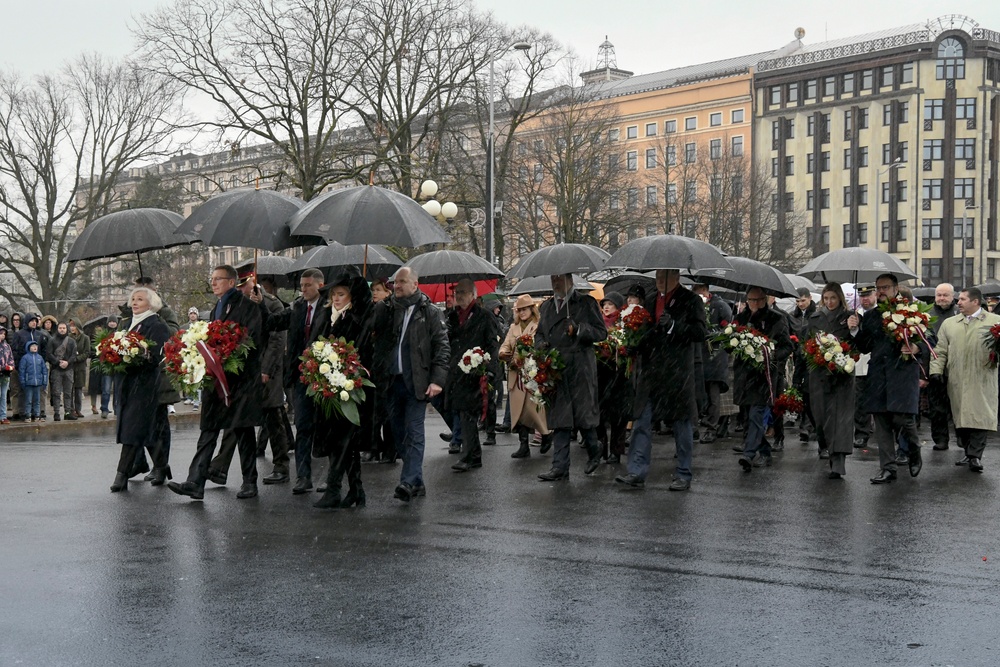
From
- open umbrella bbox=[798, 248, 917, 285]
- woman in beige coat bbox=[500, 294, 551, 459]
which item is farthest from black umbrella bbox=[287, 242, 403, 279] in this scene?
open umbrella bbox=[798, 248, 917, 285]

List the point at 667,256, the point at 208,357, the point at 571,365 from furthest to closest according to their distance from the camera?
1. the point at 571,365
2. the point at 667,256
3. the point at 208,357

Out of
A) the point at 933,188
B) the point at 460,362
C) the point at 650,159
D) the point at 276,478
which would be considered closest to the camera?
the point at 276,478

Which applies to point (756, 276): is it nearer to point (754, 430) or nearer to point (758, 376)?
point (758, 376)

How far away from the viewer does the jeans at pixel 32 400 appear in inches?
819

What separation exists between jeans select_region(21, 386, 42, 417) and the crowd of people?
653 centimetres

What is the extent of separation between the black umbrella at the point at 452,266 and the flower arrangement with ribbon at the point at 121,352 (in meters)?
4.88

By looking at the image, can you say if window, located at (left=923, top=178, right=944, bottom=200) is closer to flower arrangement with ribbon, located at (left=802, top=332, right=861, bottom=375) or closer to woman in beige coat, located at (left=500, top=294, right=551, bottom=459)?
woman in beige coat, located at (left=500, top=294, right=551, bottom=459)

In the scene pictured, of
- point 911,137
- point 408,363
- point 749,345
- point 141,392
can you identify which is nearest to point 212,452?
point 141,392

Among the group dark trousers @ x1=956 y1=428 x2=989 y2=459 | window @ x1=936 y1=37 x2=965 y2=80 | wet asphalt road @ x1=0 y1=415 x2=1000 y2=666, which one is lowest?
wet asphalt road @ x1=0 y1=415 x2=1000 y2=666

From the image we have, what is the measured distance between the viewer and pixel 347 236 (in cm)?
970

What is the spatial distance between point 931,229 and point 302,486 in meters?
84.1

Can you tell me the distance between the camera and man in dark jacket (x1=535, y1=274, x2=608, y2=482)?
11.8m

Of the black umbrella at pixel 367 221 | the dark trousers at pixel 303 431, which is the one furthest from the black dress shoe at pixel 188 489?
the black umbrella at pixel 367 221

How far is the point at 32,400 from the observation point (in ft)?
68.3
